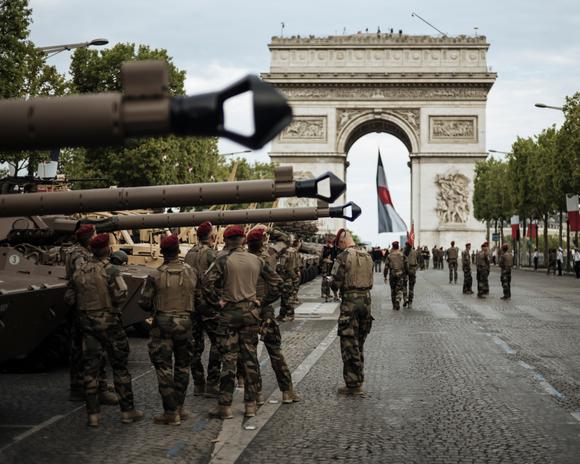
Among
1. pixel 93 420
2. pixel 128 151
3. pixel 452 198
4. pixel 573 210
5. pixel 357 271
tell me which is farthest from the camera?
pixel 452 198

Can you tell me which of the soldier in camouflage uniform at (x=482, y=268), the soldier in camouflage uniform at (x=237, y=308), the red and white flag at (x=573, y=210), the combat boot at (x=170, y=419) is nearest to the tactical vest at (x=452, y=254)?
the soldier in camouflage uniform at (x=482, y=268)

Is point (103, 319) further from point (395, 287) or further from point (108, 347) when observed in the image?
point (395, 287)

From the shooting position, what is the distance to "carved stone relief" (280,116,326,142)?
7025 cm

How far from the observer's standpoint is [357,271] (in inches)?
412

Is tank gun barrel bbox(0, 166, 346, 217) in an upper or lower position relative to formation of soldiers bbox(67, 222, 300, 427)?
upper

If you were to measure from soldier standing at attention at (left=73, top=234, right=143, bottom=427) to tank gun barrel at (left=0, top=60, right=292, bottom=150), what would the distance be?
512cm

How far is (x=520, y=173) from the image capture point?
6191 cm

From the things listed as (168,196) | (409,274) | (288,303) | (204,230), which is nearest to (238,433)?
(168,196)

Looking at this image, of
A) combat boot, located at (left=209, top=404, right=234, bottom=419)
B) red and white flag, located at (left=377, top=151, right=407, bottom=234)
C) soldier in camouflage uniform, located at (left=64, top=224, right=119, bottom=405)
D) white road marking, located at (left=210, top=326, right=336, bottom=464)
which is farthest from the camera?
red and white flag, located at (left=377, top=151, right=407, bottom=234)

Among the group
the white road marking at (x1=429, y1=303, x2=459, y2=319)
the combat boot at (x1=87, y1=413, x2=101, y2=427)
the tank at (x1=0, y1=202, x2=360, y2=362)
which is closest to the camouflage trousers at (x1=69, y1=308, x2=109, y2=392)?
the tank at (x1=0, y1=202, x2=360, y2=362)

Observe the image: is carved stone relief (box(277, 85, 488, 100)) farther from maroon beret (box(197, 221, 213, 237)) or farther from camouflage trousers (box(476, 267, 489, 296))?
maroon beret (box(197, 221, 213, 237))

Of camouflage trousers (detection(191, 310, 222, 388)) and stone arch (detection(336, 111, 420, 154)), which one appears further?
stone arch (detection(336, 111, 420, 154))

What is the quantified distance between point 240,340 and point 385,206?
47.1 ft

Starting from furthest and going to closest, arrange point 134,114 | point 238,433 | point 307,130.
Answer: point 307,130 → point 238,433 → point 134,114
